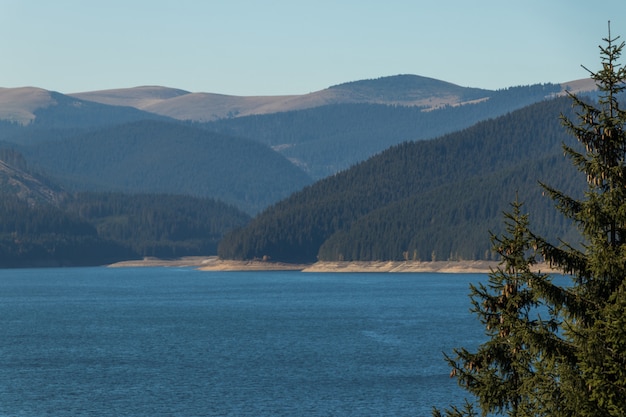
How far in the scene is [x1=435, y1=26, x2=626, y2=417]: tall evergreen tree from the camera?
29.2m

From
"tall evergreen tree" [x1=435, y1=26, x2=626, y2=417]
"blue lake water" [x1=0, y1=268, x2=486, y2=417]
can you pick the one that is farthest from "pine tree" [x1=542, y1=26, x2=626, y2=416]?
"blue lake water" [x1=0, y1=268, x2=486, y2=417]

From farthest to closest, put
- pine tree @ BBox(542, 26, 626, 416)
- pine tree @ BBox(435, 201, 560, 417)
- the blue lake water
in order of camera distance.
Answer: the blue lake water, pine tree @ BBox(435, 201, 560, 417), pine tree @ BBox(542, 26, 626, 416)

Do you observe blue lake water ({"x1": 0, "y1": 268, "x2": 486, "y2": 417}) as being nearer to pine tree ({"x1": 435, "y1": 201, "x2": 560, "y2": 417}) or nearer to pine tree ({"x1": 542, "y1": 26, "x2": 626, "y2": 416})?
pine tree ({"x1": 435, "y1": 201, "x2": 560, "y2": 417})

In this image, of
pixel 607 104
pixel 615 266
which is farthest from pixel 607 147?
pixel 615 266

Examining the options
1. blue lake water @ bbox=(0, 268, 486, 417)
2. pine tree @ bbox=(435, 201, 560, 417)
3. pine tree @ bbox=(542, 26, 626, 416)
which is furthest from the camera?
blue lake water @ bbox=(0, 268, 486, 417)

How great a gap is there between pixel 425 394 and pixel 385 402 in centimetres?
558

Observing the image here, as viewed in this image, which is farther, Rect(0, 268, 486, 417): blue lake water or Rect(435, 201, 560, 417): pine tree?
Rect(0, 268, 486, 417): blue lake water

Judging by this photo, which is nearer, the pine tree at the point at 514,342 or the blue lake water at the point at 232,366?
the pine tree at the point at 514,342

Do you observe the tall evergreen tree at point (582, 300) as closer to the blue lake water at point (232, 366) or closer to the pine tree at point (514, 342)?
the pine tree at point (514, 342)

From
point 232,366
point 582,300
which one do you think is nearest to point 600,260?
point 582,300

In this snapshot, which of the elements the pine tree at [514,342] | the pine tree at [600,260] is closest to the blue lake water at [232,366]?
the pine tree at [514,342]

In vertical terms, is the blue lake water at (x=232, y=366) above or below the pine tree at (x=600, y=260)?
below

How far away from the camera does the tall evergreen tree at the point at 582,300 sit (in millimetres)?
29172

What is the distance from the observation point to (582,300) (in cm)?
3089
